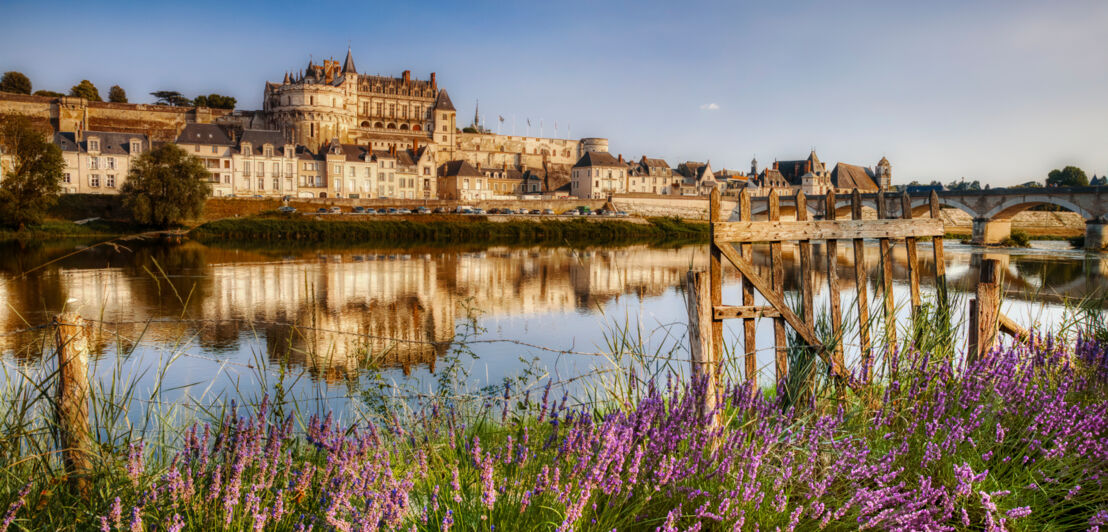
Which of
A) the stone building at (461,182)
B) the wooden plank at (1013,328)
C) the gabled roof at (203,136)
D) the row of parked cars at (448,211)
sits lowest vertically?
the wooden plank at (1013,328)

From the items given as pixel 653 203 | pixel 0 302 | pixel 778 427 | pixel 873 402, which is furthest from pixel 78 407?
pixel 653 203

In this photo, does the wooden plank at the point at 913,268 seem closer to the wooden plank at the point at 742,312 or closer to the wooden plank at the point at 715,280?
the wooden plank at the point at 742,312

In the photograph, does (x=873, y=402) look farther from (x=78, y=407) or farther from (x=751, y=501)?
(x=78, y=407)

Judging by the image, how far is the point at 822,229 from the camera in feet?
13.2

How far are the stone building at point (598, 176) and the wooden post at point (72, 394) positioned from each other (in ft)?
215

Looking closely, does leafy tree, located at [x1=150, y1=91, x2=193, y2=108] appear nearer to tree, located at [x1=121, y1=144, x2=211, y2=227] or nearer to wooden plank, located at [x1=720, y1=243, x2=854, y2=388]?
tree, located at [x1=121, y1=144, x2=211, y2=227]

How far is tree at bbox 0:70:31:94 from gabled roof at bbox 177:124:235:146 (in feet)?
98.1

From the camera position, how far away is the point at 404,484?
1868 millimetres

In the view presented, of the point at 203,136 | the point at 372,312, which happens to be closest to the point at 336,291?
the point at 372,312

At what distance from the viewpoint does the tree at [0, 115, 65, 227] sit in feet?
105

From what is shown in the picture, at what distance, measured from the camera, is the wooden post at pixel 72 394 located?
91.9 inches

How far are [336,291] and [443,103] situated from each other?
213 feet

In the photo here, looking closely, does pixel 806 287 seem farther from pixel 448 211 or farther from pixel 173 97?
pixel 173 97

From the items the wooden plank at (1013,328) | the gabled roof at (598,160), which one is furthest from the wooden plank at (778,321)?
the gabled roof at (598,160)
